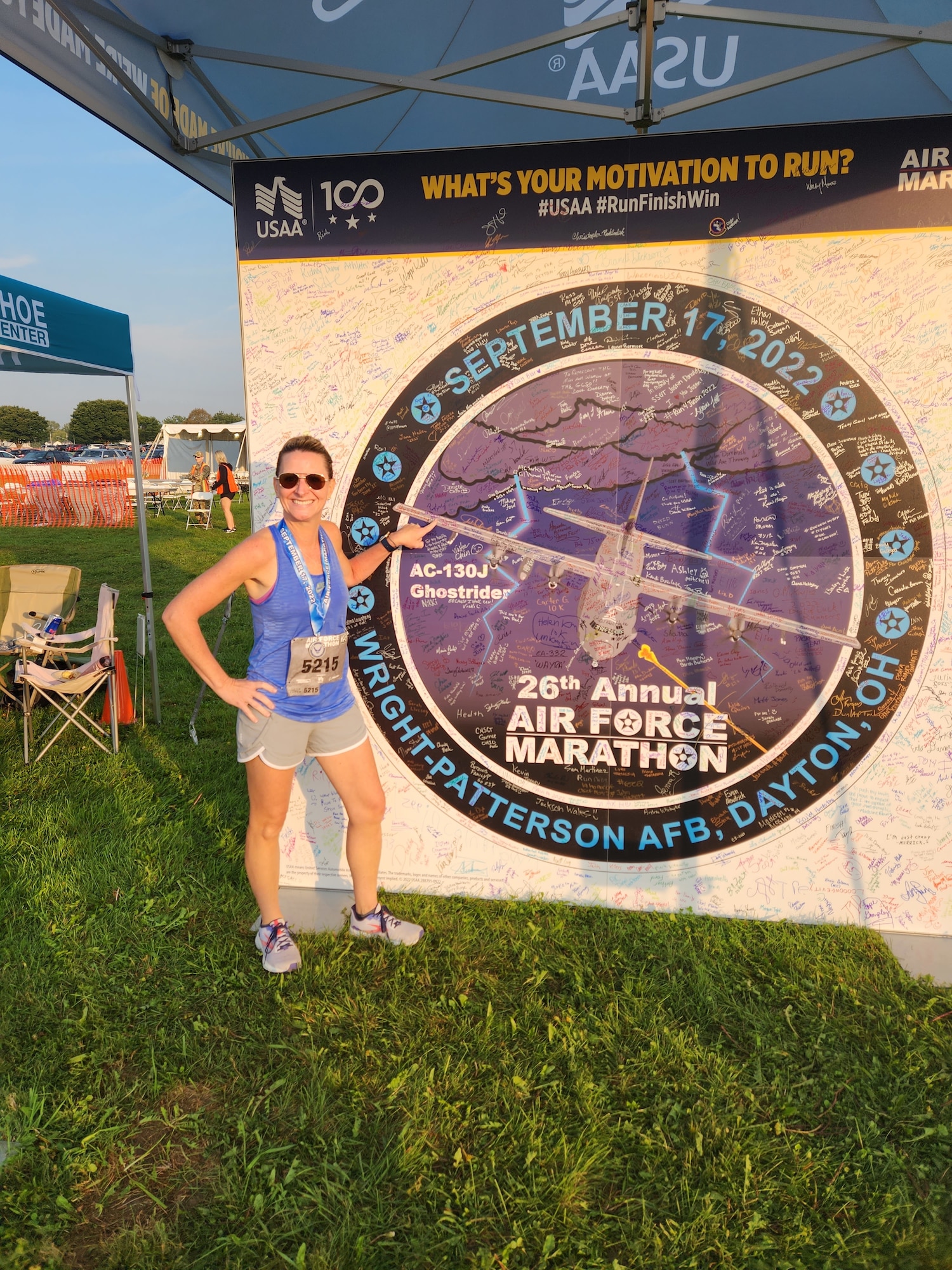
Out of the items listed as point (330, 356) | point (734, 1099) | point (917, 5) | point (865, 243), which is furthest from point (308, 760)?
point (917, 5)

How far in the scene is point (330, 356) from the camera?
11.2ft

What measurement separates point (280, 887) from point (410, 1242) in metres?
1.96

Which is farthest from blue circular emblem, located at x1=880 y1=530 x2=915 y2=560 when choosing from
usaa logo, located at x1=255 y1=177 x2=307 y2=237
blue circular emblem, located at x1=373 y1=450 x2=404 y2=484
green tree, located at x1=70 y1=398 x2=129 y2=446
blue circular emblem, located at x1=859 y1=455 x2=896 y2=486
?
green tree, located at x1=70 y1=398 x2=129 y2=446

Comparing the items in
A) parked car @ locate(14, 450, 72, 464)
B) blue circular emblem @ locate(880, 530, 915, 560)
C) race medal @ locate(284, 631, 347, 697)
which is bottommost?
race medal @ locate(284, 631, 347, 697)

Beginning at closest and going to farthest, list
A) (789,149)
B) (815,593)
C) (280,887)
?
(789,149), (815,593), (280,887)

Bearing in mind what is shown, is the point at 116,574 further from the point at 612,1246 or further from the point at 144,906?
the point at 612,1246

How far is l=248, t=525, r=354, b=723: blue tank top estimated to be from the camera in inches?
110

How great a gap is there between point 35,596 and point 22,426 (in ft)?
307

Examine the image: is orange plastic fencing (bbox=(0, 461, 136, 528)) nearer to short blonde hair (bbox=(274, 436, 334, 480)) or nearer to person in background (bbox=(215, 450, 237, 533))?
person in background (bbox=(215, 450, 237, 533))

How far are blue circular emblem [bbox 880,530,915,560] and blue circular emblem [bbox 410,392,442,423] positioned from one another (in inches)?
77.1

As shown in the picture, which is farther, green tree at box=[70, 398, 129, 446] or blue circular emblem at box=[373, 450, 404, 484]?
green tree at box=[70, 398, 129, 446]

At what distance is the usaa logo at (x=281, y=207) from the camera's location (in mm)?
3330
